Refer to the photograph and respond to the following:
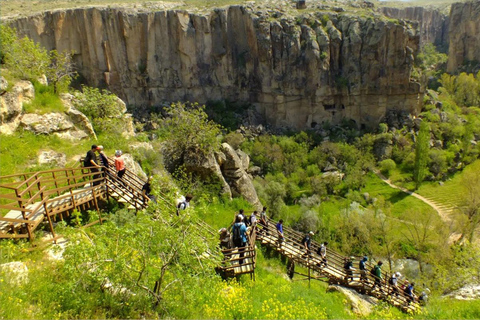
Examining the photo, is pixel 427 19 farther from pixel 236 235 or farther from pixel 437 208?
pixel 236 235

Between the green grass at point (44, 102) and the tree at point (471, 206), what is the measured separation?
92.0 feet

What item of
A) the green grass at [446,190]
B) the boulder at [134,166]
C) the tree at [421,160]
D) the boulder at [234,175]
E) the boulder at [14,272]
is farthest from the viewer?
the tree at [421,160]

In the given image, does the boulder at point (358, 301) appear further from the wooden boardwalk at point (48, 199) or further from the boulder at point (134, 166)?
the boulder at point (134, 166)

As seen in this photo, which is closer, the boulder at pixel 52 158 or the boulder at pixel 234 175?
the boulder at pixel 52 158

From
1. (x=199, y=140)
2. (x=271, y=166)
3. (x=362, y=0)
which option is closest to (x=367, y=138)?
(x=271, y=166)

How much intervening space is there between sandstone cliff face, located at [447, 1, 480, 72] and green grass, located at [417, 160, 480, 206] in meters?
41.6

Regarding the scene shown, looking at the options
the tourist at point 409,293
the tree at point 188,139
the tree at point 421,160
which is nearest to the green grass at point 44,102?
the tree at point 188,139

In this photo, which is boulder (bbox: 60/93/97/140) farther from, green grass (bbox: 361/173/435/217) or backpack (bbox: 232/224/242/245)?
green grass (bbox: 361/173/435/217)

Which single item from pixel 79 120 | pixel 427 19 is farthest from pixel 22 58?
pixel 427 19

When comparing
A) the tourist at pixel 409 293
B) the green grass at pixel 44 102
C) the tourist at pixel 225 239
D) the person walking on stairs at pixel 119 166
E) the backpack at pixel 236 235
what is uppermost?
the green grass at pixel 44 102

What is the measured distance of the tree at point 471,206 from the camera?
2433 cm

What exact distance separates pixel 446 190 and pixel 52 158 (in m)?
36.7

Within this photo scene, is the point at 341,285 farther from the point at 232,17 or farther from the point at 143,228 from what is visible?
the point at 232,17

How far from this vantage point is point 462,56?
67.2 metres
